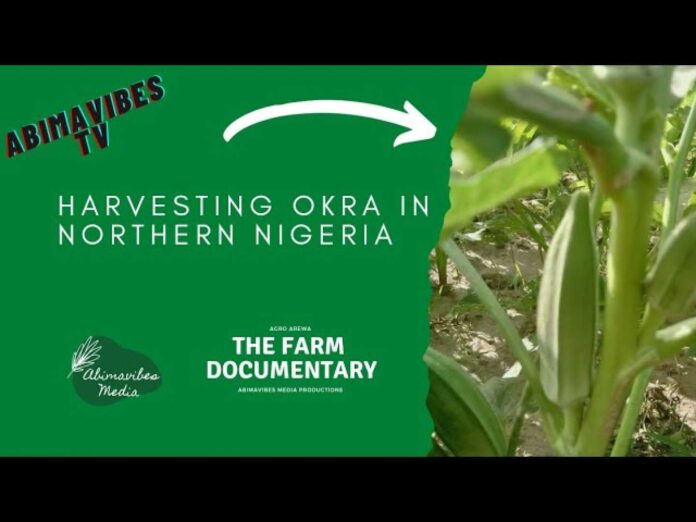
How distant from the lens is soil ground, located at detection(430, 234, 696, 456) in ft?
3.79

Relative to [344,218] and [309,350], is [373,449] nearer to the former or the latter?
[309,350]

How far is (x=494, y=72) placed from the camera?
750 millimetres

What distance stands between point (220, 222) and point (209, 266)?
4 centimetres

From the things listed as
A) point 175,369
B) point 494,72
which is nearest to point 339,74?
point 494,72

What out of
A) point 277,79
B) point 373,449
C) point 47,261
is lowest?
point 373,449

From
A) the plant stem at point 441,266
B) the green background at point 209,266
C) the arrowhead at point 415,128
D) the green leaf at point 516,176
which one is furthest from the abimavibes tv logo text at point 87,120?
the plant stem at point 441,266

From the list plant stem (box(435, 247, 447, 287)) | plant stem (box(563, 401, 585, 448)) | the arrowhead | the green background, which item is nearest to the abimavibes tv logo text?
the green background

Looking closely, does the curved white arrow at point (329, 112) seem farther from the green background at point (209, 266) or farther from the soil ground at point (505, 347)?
the soil ground at point (505, 347)

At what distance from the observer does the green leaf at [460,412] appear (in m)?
0.88

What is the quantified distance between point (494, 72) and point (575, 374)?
256 millimetres

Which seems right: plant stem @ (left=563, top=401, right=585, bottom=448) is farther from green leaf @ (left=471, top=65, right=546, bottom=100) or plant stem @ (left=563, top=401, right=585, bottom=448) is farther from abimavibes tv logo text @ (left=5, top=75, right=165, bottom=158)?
abimavibes tv logo text @ (left=5, top=75, right=165, bottom=158)

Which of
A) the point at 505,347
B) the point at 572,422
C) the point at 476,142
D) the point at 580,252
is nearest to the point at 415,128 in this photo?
the point at 476,142

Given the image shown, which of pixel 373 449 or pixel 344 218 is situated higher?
pixel 344 218

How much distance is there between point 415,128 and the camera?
83 cm
